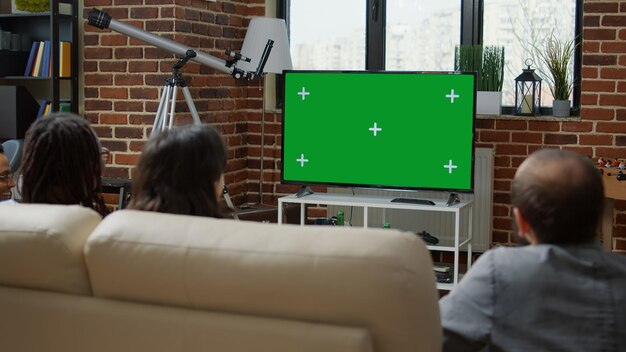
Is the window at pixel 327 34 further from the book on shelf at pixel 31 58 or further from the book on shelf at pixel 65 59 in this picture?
the book on shelf at pixel 31 58

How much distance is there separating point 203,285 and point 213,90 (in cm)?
396

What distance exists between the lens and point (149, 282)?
1.89 metres

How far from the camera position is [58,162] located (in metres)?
2.47

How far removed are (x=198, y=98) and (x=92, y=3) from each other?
815 mm

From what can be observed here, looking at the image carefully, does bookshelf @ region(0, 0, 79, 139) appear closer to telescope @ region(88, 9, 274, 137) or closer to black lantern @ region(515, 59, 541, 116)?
telescope @ region(88, 9, 274, 137)

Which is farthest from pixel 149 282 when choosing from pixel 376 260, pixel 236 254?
pixel 376 260

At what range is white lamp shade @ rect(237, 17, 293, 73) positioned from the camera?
5586mm

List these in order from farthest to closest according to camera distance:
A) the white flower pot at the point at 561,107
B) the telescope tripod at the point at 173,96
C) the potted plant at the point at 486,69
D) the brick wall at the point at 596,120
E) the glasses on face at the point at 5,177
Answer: the potted plant at the point at 486,69, the white flower pot at the point at 561,107, the brick wall at the point at 596,120, the telescope tripod at the point at 173,96, the glasses on face at the point at 5,177

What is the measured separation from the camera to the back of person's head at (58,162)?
246 centimetres

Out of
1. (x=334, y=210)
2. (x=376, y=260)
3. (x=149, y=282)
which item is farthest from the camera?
(x=334, y=210)

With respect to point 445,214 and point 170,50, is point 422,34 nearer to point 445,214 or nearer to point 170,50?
point 445,214

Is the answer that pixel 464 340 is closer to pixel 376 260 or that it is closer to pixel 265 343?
pixel 376 260

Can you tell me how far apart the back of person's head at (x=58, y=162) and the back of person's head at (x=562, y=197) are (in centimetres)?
120

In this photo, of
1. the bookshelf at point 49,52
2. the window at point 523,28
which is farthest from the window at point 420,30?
the bookshelf at point 49,52
